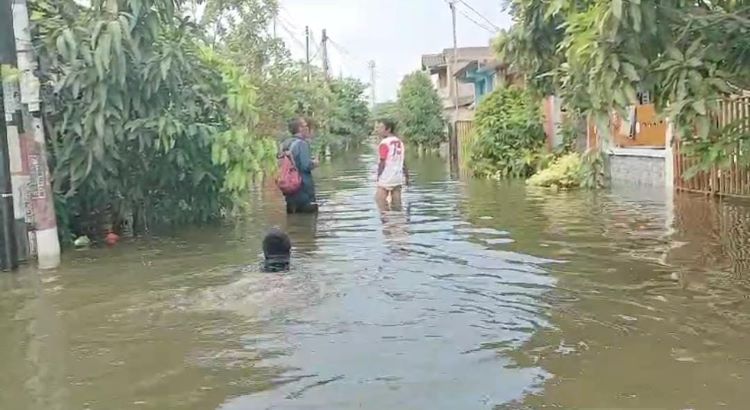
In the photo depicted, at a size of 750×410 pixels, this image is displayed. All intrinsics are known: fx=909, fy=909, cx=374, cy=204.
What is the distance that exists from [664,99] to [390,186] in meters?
7.89

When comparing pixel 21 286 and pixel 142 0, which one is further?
pixel 142 0

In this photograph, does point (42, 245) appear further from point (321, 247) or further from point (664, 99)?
point (664, 99)

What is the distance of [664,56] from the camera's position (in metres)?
6.48

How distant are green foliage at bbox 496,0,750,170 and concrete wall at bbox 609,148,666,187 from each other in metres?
11.0

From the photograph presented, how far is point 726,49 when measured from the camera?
6.55 metres

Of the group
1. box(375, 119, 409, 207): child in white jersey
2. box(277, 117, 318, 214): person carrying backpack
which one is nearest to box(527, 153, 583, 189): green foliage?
box(375, 119, 409, 207): child in white jersey

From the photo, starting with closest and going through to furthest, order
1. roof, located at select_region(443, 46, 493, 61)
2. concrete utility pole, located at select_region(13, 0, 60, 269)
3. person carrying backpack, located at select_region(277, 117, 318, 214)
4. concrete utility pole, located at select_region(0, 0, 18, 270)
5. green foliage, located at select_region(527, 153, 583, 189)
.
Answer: concrete utility pole, located at select_region(0, 0, 18, 270) < concrete utility pole, located at select_region(13, 0, 60, 269) < person carrying backpack, located at select_region(277, 117, 318, 214) < green foliage, located at select_region(527, 153, 583, 189) < roof, located at select_region(443, 46, 493, 61)

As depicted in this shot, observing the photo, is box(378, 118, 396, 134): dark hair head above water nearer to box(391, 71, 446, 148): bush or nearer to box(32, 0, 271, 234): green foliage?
box(32, 0, 271, 234): green foliage

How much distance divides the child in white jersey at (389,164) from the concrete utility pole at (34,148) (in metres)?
5.47

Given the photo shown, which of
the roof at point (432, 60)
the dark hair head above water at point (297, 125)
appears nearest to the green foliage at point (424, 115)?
the roof at point (432, 60)

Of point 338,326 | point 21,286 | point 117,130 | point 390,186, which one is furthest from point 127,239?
point 338,326

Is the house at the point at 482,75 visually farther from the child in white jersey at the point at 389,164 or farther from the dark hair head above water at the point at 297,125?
the dark hair head above water at the point at 297,125

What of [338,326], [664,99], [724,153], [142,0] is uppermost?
[142,0]

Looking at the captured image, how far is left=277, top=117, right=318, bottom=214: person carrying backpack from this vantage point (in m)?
13.1
